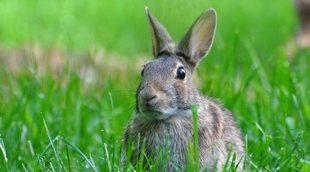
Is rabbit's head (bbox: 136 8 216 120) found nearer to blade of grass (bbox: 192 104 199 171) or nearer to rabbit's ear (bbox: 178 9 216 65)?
rabbit's ear (bbox: 178 9 216 65)

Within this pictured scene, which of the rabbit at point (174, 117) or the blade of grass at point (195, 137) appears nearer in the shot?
the blade of grass at point (195, 137)

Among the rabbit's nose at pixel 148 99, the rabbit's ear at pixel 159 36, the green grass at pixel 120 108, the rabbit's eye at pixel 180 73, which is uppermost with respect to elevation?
the rabbit's ear at pixel 159 36

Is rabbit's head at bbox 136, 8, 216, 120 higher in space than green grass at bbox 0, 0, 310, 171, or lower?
higher

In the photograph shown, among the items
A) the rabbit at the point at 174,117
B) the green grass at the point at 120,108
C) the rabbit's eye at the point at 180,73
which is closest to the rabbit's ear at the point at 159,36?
the rabbit at the point at 174,117

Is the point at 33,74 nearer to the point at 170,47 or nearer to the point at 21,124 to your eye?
the point at 21,124

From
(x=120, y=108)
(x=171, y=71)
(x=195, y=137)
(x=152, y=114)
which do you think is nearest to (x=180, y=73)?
(x=171, y=71)

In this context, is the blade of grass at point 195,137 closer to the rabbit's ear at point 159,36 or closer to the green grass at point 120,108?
the green grass at point 120,108

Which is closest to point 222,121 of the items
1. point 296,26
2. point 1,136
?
point 1,136

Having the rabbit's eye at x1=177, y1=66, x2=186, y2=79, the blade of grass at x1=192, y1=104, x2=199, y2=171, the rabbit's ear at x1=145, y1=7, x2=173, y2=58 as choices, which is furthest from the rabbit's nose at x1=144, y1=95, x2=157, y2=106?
the rabbit's ear at x1=145, y1=7, x2=173, y2=58
